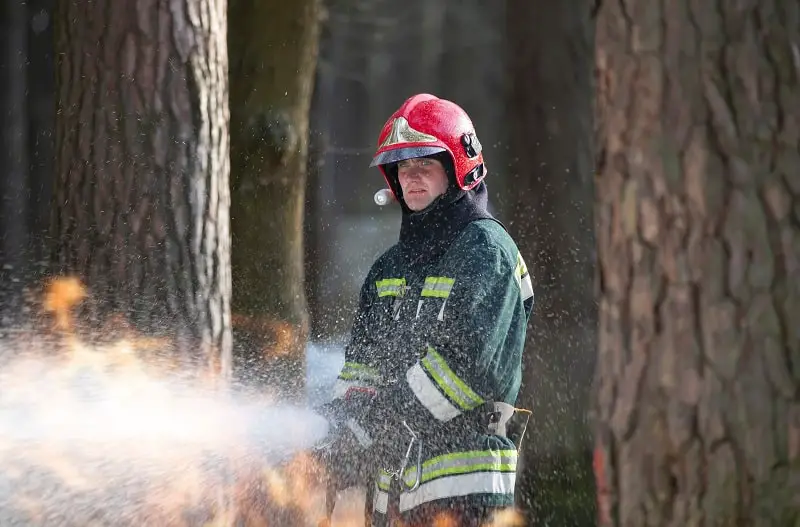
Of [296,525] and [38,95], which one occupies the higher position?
[38,95]

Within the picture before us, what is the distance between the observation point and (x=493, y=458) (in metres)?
3.35

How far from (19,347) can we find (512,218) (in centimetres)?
267

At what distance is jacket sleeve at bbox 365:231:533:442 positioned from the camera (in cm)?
324

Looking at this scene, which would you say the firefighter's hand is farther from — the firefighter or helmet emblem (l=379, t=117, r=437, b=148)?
helmet emblem (l=379, t=117, r=437, b=148)

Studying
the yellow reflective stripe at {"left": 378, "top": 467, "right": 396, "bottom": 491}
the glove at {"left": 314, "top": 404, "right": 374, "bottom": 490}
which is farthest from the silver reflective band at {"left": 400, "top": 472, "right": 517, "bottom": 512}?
the glove at {"left": 314, "top": 404, "right": 374, "bottom": 490}

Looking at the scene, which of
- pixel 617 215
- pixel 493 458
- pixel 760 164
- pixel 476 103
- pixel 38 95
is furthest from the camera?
pixel 476 103

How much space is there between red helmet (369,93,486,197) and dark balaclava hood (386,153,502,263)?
4cm

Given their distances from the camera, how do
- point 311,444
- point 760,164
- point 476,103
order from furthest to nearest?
point 476,103, point 311,444, point 760,164

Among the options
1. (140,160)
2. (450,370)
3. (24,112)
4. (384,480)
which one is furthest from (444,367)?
(24,112)

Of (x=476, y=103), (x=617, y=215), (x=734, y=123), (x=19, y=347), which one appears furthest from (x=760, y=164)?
(x=476, y=103)

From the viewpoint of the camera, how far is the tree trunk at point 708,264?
102 inches

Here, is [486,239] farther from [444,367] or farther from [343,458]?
[343,458]

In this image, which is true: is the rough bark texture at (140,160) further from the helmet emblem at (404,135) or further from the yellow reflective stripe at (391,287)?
the yellow reflective stripe at (391,287)

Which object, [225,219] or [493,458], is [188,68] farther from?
[493,458]
